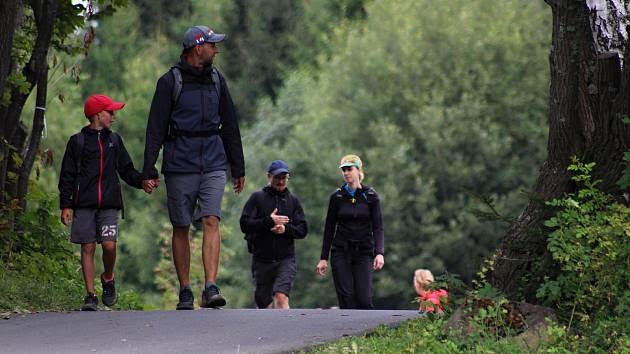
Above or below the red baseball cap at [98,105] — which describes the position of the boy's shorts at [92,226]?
below

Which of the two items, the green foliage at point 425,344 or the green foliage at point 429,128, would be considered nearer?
the green foliage at point 425,344

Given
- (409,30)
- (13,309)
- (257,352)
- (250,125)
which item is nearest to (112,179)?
(13,309)

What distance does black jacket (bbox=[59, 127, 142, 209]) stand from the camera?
13.4 metres

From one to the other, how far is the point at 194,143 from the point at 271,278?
375 centimetres

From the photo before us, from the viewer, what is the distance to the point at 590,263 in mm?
9680

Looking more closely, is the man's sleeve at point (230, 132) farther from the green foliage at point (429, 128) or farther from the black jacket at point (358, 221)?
the green foliage at point (429, 128)

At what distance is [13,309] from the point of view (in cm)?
1296

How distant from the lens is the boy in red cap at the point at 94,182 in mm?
13367

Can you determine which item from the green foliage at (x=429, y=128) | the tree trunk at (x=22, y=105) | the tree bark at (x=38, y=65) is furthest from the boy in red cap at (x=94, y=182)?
the green foliage at (x=429, y=128)

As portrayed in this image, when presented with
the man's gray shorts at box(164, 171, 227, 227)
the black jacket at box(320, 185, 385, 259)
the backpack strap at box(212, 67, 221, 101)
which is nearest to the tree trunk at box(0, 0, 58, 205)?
the black jacket at box(320, 185, 385, 259)

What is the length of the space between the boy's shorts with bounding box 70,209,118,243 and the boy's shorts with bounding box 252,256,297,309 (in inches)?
116

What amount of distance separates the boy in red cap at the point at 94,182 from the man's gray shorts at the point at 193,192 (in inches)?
18.6

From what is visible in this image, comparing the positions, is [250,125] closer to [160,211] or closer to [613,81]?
[160,211]

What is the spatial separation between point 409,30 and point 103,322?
36307 mm
